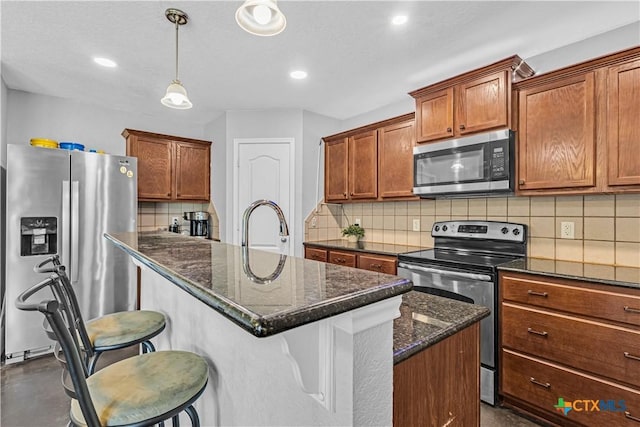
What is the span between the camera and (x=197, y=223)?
422cm

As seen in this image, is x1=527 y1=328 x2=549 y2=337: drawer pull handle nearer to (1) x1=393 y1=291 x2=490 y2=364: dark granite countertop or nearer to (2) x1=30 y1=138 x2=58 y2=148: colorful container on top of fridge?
(1) x1=393 y1=291 x2=490 y2=364: dark granite countertop

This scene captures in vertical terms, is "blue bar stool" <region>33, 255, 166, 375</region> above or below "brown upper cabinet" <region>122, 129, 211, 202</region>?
below

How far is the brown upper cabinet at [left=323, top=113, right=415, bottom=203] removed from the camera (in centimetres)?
319

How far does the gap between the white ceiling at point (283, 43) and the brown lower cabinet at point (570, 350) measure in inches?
67.9

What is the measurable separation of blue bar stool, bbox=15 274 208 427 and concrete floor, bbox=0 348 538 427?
1.50m

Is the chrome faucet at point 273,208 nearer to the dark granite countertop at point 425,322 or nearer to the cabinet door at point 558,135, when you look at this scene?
the dark granite countertop at point 425,322

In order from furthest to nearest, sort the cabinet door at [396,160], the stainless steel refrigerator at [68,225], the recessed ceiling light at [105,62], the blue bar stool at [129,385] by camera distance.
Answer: the cabinet door at [396,160], the stainless steel refrigerator at [68,225], the recessed ceiling light at [105,62], the blue bar stool at [129,385]

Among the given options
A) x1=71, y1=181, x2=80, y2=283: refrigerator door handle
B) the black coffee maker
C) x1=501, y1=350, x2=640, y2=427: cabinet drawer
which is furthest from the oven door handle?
x1=71, y1=181, x2=80, y2=283: refrigerator door handle

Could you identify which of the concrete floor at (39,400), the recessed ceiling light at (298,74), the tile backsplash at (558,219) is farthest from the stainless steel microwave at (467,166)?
the concrete floor at (39,400)

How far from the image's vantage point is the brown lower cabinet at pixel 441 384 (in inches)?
31.7

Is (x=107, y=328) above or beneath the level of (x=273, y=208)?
beneath

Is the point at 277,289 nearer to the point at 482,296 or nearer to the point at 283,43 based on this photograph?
the point at 482,296

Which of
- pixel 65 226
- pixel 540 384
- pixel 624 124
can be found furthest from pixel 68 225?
pixel 624 124

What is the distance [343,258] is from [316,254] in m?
0.43
